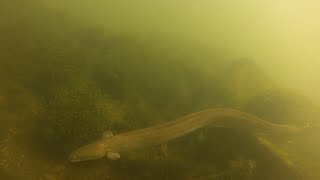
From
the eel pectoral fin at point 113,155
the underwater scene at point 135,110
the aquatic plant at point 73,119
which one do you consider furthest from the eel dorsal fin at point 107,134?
the eel pectoral fin at point 113,155

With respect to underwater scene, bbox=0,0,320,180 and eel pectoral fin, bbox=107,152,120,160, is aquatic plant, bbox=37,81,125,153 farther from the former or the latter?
eel pectoral fin, bbox=107,152,120,160

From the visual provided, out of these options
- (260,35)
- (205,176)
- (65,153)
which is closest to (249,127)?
(205,176)

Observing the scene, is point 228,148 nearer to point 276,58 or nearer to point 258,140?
point 258,140

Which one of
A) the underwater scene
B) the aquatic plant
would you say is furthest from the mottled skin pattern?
the aquatic plant

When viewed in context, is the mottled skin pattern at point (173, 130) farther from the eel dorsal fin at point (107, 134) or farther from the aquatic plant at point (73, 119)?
the aquatic plant at point (73, 119)

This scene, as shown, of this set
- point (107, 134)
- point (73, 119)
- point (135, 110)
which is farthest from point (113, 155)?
point (135, 110)

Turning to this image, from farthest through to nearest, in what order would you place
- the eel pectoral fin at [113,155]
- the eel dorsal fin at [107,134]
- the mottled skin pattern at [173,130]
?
the eel dorsal fin at [107,134]
the eel pectoral fin at [113,155]
the mottled skin pattern at [173,130]
